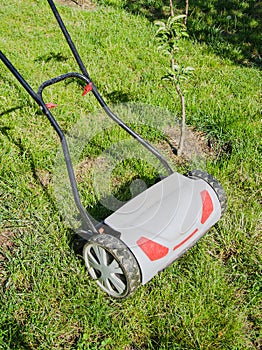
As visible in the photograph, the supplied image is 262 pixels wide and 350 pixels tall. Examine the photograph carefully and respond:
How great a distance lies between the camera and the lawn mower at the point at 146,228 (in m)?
1.75

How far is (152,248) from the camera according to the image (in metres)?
1.76

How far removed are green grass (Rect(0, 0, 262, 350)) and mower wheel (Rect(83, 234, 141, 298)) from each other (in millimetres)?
60

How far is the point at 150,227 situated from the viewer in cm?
182

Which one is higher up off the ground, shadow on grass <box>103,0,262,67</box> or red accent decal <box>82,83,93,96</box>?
red accent decal <box>82,83,93,96</box>

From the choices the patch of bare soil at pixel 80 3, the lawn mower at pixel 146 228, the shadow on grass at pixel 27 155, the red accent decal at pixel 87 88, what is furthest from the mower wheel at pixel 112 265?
the patch of bare soil at pixel 80 3

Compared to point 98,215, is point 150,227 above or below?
above

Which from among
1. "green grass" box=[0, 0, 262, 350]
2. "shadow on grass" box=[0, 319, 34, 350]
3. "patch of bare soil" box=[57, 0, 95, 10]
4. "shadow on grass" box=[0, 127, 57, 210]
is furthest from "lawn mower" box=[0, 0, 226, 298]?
"patch of bare soil" box=[57, 0, 95, 10]

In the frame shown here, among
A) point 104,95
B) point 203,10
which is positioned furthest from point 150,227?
point 203,10

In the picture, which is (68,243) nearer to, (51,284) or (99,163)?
(51,284)

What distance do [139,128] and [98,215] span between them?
2.57 ft

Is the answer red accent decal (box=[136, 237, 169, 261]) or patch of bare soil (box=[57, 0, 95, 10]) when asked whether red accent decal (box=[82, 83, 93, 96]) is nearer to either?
red accent decal (box=[136, 237, 169, 261])

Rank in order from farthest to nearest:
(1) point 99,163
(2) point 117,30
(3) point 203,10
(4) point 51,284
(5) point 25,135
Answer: (3) point 203,10, (2) point 117,30, (5) point 25,135, (1) point 99,163, (4) point 51,284

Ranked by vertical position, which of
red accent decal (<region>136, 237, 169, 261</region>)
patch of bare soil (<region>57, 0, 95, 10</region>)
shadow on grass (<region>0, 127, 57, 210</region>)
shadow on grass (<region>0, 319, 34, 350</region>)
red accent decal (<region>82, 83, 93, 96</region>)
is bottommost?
shadow on grass (<region>0, 319, 34, 350</region>)

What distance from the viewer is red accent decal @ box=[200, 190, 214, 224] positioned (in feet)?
6.34
